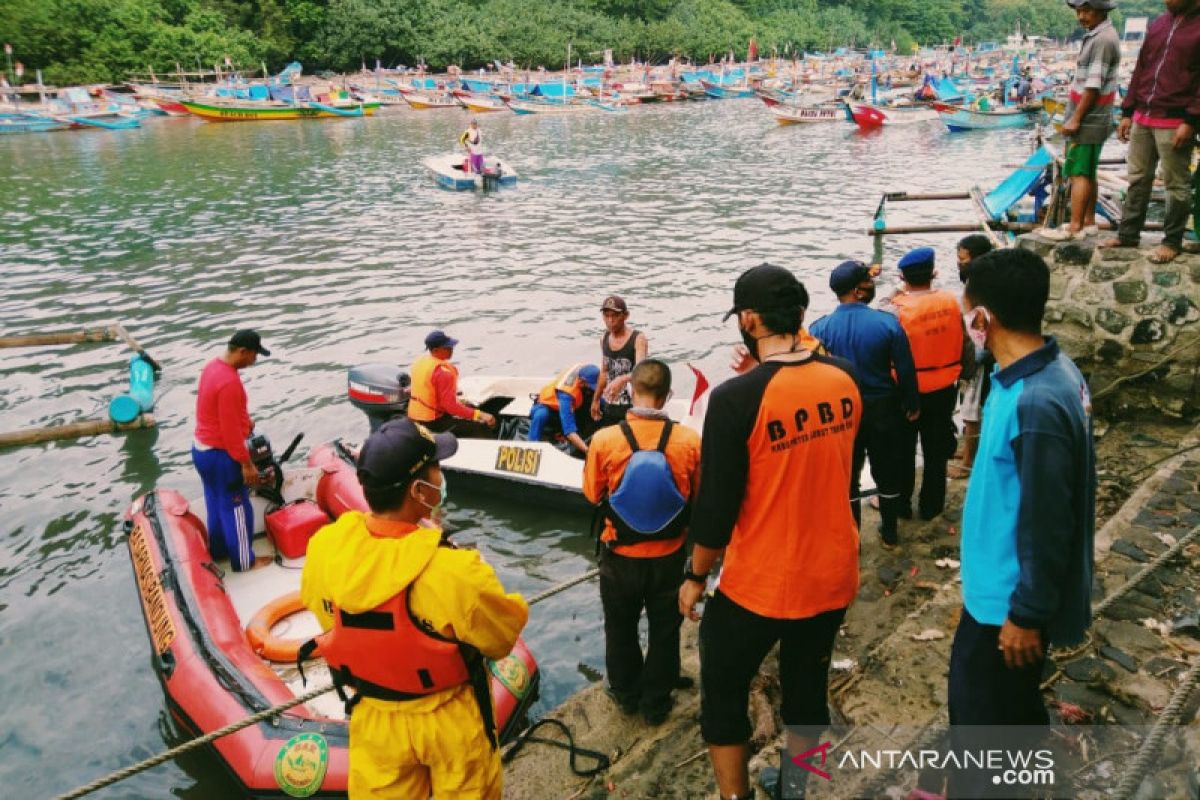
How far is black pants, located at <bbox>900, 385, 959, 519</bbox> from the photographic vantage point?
224 inches

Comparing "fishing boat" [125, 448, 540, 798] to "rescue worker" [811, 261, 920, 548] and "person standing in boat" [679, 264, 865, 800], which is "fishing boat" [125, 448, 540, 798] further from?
"rescue worker" [811, 261, 920, 548]

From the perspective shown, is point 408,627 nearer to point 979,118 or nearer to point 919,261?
point 919,261

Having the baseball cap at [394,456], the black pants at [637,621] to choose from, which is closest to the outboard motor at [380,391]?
the black pants at [637,621]

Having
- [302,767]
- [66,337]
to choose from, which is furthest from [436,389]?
[66,337]

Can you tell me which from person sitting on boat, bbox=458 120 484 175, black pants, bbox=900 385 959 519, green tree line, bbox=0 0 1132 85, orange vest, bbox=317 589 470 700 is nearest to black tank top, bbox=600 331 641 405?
black pants, bbox=900 385 959 519

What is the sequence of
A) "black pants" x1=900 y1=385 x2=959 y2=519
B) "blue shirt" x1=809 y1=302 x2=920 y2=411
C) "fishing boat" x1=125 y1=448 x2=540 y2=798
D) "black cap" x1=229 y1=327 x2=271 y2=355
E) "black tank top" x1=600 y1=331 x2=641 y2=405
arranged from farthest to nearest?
1. "black tank top" x1=600 y1=331 x2=641 y2=405
2. "black cap" x1=229 y1=327 x2=271 y2=355
3. "black pants" x1=900 y1=385 x2=959 y2=519
4. "blue shirt" x1=809 y1=302 x2=920 y2=411
5. "fishing boat" x1=125 y1=448 x2=540 y2=798

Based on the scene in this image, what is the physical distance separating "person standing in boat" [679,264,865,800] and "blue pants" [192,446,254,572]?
4.66 m

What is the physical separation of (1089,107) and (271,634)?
7.88 metres

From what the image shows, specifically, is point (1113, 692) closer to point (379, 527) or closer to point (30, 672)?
point (379, 527)

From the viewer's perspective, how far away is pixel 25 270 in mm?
18438

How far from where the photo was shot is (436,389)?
325 inches

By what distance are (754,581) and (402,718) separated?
138cm

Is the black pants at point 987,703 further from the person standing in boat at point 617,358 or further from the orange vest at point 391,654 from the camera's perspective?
the person standing in boat at point 617,358

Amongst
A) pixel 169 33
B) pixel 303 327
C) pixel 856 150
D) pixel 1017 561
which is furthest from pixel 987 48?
pixel 1017 561
